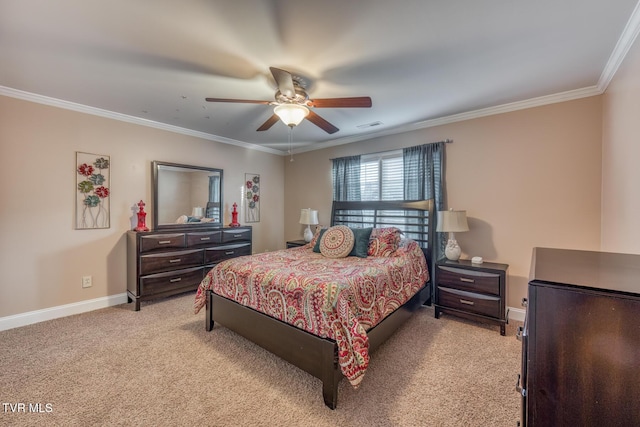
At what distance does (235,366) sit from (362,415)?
1124 millimetres

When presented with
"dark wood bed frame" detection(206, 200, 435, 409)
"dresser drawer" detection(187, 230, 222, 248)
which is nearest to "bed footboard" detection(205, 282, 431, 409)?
"dark wood bed frame" detection(206, 200, 435, 409)

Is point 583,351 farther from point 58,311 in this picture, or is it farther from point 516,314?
point 58,311

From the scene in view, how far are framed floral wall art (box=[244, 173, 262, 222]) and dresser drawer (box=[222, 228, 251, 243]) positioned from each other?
558 millimetres

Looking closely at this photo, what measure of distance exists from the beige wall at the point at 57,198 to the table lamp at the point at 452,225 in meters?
4.04

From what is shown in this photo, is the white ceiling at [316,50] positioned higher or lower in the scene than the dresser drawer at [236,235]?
higher

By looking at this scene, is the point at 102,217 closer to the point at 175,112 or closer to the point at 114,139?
the point at 114,139

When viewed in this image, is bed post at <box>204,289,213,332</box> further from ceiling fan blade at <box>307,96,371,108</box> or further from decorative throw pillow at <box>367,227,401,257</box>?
ceiling fan blade at <box>307,96,371,108</box>

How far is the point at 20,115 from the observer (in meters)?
2.95

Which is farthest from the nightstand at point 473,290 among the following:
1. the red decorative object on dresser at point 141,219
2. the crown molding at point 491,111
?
the red decorative object on dresser at point 141,219

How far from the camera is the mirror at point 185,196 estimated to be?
3.98 meters

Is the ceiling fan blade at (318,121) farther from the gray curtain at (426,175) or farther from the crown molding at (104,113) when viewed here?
the crown molding at (104,113)

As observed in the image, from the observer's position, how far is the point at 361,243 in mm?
3398

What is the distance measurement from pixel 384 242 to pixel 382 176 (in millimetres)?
1329

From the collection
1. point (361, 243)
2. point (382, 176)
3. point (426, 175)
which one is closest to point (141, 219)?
point (361, 243)
